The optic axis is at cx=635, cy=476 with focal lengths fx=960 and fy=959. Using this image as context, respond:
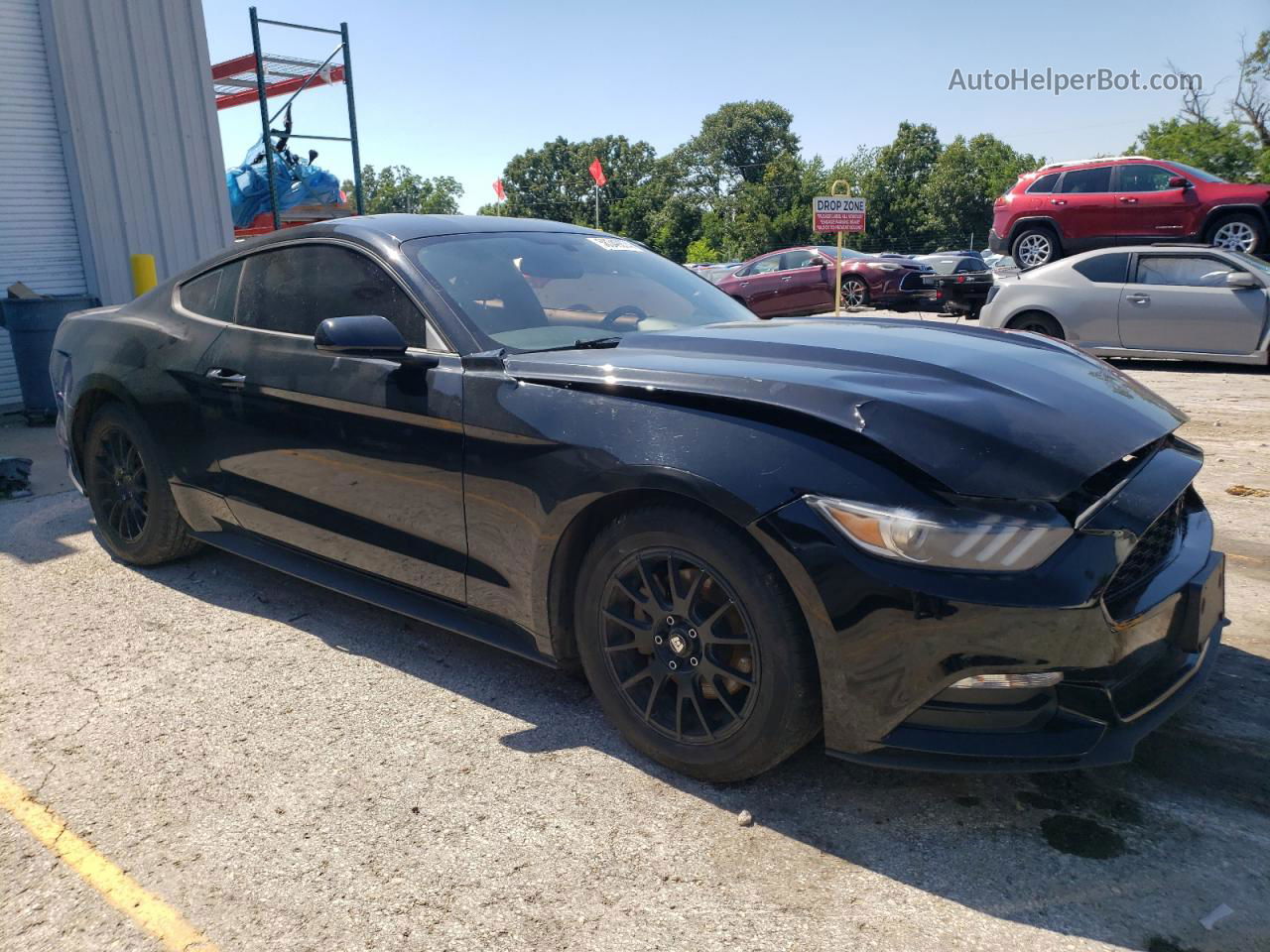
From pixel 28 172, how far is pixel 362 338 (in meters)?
8.60

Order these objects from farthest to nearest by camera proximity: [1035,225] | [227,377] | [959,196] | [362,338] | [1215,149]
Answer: [959,196] < [1215,149] < [1035,225] < [227,377] < [362,338]

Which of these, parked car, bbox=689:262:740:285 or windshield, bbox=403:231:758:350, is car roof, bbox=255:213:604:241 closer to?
windshield, bbox=403:231:758:350

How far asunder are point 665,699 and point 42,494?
528 cm

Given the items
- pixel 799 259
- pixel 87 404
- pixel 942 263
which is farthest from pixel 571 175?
pixel 87 404

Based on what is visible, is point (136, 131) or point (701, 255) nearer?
point (136, 131)

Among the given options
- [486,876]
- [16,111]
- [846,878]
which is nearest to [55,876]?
[486,876]

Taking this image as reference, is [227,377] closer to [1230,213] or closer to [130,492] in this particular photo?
[130,492]

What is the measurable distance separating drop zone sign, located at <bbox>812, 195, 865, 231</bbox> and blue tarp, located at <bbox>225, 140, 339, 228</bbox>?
7908mm

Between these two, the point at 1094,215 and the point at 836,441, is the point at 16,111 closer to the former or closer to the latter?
→ the point at 836,441

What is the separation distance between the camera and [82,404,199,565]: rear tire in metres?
4.20

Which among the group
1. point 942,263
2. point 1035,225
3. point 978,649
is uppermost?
point 1035,225

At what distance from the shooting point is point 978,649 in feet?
6.91

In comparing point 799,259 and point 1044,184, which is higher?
point 1044,184

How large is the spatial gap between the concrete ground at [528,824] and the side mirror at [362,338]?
3.76 ft
